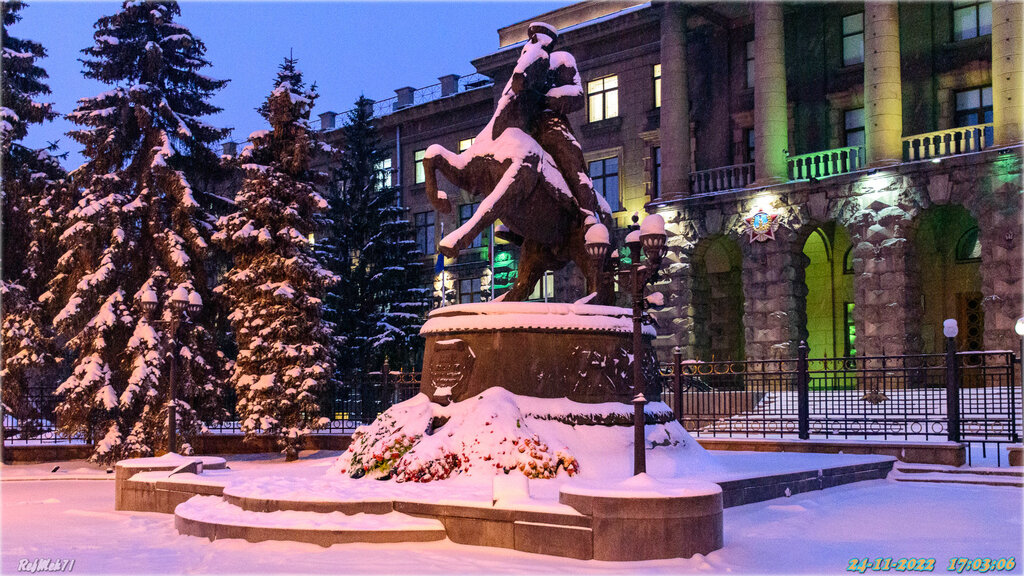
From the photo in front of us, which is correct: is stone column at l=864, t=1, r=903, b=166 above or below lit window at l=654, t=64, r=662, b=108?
below

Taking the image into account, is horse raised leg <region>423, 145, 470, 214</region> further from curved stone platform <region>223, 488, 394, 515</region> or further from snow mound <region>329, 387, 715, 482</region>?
curved stone platform <region>223, 488, 394, 515</region>

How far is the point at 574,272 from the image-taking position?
129 feet

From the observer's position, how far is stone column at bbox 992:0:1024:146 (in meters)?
27.5

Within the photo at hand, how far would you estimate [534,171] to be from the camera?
11875mm

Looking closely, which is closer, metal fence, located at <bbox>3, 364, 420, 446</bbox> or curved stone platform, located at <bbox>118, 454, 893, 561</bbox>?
curved stone platform, located at <bbox>118, 454, 893, 561</bbox>

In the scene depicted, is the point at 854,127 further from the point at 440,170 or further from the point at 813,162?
the point at 440,170

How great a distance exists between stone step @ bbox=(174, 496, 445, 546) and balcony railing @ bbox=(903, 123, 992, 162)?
83.9 ft

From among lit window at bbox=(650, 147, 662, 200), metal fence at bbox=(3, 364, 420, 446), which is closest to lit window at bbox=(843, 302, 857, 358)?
lit window at bbox=(650, 147, 662, 200)

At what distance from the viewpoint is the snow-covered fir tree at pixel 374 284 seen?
1390 inches

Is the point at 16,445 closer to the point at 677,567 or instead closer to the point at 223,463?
the point at 223,463

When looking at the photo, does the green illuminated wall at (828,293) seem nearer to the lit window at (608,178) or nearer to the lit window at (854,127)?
the lit window at (854,127)

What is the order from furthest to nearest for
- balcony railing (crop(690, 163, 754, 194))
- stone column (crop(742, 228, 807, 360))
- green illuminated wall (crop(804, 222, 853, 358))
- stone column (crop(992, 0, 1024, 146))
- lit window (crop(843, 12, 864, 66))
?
green illuminated wall (crop(804, 222, 853, 358)), balcony railing (crop(690, 163, 754, 194)), lit window (crop(843, 12, 864, 66)), stone column (crop(742, 228, 807, 360)), stone column (crop(992, 0, 1024, 146))

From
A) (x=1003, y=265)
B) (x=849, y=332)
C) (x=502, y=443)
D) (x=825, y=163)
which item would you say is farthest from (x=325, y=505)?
(x=849, y=332)

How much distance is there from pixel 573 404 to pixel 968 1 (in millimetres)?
27225
